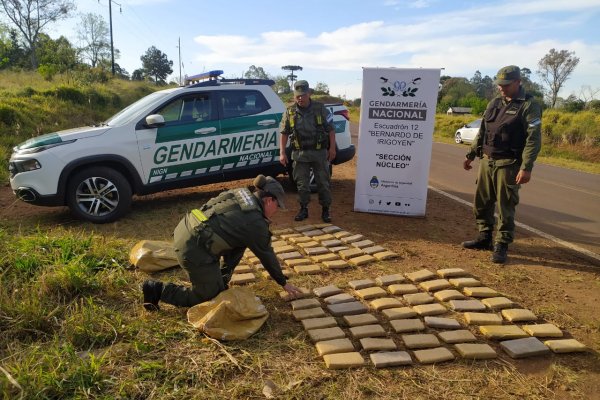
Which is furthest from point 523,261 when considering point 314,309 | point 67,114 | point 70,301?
point 67,114

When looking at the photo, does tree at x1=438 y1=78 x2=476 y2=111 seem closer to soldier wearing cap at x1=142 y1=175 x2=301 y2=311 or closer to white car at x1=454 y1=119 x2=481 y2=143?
white car at x1=454 y1=119 x2=481 y2=143

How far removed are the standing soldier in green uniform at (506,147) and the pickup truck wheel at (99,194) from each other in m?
4.39

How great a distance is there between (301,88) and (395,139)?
147 cm

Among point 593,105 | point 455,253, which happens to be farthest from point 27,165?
point 593,105

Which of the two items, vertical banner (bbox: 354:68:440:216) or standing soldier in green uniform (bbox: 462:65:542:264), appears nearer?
standing soldier in green uniform (bbox: 462:65:542:264)

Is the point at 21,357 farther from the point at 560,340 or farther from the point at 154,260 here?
the point at 560,340

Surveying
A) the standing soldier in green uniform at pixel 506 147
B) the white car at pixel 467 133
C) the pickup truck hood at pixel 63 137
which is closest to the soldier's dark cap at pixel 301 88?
the standing soldier in green uniform at pixel 506 147

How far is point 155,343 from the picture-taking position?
9.51 feet

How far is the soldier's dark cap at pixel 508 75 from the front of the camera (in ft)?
13.6

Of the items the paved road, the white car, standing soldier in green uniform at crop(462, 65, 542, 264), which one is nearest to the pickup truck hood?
standing soldier in green uniform at crop(462, 65, 542, 264)

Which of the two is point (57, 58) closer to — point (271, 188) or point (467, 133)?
point (467, 133)

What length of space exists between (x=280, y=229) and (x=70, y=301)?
8.91 ft

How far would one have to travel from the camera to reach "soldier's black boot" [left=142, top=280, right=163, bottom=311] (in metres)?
3.27

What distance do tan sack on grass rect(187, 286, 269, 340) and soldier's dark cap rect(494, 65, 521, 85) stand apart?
3147mm
